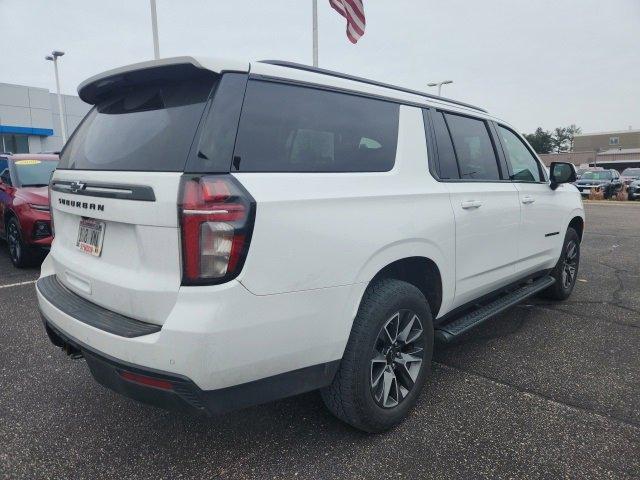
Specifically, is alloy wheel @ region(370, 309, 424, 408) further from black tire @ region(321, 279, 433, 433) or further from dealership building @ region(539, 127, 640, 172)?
dealership building @ region(539, 127, 640, 172)

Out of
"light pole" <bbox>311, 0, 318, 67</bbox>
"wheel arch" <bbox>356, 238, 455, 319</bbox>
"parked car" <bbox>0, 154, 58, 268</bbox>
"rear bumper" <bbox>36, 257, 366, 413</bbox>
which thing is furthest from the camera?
"light pole" <bbox>311, 0, 318, 67</bbox>

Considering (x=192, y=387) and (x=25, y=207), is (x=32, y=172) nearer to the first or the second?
(x=25, y=207)

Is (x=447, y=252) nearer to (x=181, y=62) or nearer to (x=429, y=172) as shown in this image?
(x=429, y=172)

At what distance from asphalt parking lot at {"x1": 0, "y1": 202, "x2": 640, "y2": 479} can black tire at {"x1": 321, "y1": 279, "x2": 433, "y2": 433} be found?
0.52ft

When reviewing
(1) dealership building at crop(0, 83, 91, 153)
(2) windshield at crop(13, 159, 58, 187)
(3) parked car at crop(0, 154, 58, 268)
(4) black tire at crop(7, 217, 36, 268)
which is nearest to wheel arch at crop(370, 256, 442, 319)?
(3) parked car at crop(0, 154, 58, 268)

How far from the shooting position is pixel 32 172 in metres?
7.01

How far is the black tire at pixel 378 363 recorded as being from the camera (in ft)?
7.36

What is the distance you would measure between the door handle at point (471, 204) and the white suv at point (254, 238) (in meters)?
0.02

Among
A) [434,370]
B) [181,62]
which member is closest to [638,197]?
[434,370]

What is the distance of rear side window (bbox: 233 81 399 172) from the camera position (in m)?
1.97

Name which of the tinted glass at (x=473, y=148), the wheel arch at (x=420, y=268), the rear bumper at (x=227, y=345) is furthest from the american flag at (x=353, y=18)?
the rear bumper at (x=227, y=345)

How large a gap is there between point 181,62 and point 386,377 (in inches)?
70.6

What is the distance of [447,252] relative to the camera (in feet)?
9.27

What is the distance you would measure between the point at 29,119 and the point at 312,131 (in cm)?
3539
